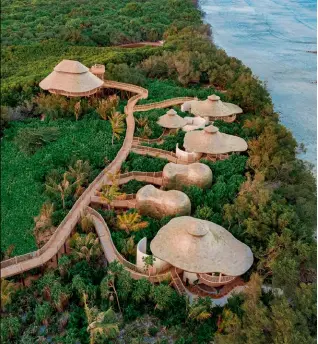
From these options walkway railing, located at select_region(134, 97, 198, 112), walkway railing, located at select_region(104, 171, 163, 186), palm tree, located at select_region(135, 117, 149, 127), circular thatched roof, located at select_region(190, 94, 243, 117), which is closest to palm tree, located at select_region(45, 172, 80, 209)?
walkway railing, located at select_region(104, 171, 163, 186)

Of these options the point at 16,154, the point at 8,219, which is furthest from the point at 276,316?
the point at 16,154

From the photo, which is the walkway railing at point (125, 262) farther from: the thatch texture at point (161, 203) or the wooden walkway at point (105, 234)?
the thatch texture at point (161, 203)

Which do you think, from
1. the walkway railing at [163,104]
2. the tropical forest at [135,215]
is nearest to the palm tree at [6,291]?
the tropical forest at [135,215]

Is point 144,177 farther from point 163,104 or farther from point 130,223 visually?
point 163,104

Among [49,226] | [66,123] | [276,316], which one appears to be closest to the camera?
[276,316]

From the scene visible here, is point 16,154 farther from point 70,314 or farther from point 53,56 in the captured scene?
point 53,56

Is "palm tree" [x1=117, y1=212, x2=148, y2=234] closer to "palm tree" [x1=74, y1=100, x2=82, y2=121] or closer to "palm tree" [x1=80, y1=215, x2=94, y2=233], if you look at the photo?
"palm tree" [x1=80, y1=215, x2=94, y2=233]

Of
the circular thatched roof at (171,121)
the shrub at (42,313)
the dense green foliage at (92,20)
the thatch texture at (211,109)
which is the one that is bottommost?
the shrub at (42,313)
